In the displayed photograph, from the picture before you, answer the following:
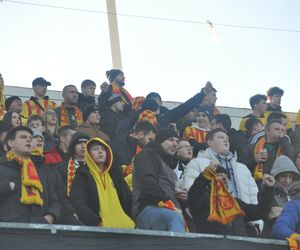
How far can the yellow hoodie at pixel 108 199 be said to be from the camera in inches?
318

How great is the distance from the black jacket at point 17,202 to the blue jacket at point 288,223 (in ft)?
6.70

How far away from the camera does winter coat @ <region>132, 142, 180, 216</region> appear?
8148 mm

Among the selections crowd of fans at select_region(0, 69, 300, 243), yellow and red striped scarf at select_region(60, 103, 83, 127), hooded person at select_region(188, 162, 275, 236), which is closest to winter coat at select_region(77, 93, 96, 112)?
yellow and red striped scarf at select_region(60, 103, 83, 127)

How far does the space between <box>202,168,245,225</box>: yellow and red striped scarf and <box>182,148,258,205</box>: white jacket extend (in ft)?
0.76

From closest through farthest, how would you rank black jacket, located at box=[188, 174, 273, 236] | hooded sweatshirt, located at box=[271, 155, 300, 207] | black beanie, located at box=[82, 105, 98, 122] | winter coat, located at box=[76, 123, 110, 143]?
black jacket, located at box=[188, 174, 273, 236] → hooded sweatshirt, located at box=[271, 155, 300, 207] → winter coat, located at box=[76, 123, 110, 143] → black beanie, located at box=[82, 105, 98, 122]

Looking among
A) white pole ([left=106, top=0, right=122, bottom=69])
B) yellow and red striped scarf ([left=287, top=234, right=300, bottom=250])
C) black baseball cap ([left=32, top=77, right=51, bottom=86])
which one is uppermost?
white pole ([left=106, top=0, right=122, bottom=69])

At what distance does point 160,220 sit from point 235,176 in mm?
1739

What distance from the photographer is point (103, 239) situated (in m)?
6.80

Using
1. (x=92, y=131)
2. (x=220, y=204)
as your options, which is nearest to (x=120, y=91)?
(x=92, y=131)

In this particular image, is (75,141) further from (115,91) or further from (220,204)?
(115,91)

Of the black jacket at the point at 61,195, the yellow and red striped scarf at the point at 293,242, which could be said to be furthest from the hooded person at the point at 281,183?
the black jacket at the point at 61,195

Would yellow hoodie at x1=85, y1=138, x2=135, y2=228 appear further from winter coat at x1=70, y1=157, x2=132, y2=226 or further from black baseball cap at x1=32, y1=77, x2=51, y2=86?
black baseball cap at x1=32, y1=77, x2=51, y2=86

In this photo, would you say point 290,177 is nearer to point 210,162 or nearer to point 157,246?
point 210,162

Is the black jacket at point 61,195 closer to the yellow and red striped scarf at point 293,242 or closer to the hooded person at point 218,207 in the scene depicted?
the hooded person at point 218,207
